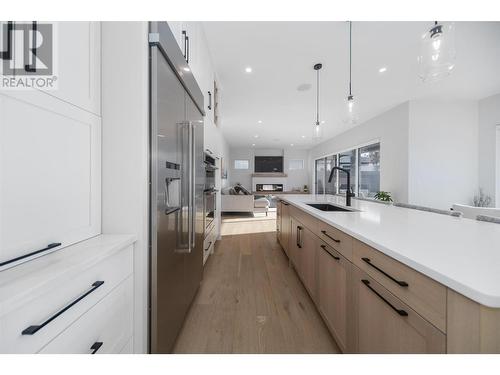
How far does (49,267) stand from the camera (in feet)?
2.07

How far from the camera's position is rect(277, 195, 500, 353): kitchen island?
54 centimetres

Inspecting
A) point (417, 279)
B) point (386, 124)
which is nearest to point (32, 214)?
point (417, 279)

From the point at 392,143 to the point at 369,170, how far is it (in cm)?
122

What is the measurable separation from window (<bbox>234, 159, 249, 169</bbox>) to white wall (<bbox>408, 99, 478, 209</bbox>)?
7247 millimetres

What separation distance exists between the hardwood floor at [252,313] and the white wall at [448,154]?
388 centimetres

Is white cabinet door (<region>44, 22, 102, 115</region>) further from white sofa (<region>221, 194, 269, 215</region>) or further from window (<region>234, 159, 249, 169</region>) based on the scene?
window (<region>234, 159, 249, 169</region>)

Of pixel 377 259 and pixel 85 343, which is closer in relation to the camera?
pixel 85 343

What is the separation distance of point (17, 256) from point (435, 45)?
2603 millimetres

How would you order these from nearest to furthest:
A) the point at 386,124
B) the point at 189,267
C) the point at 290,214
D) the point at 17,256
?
the point at 17,256
the point at 189,267
the point at 290,214
the point at 386,124

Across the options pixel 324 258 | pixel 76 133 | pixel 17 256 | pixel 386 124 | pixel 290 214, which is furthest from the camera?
pixel 386 124

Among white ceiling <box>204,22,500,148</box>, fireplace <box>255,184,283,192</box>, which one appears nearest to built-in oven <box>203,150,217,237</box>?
white ceiling <box>204,22,500,148</box>

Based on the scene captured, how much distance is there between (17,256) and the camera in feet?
2.07
